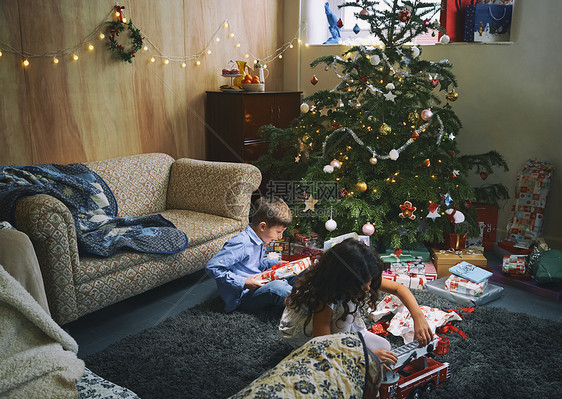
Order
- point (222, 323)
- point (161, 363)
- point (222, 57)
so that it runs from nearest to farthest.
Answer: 1. point (161, 363)
2. point (222, 323)
3. point (222, 57)

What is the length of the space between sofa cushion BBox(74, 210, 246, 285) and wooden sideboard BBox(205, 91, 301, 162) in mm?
946

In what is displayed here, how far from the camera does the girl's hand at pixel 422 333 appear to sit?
2016 mm

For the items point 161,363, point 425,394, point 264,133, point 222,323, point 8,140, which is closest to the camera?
point 425,394

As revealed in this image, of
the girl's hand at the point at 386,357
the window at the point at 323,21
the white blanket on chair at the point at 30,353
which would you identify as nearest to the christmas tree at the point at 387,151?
the window at the point at 323,21

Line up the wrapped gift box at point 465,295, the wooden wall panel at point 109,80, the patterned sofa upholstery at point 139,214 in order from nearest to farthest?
the patterned sofa upholstery at point 139,214
the wrapped gift box at point 465,295
the wooden wall panel at point 109,80

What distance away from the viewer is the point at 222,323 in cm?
263

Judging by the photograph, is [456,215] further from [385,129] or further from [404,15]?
[404,15]

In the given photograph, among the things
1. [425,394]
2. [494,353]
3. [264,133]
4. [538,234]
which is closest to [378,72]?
[264,133]

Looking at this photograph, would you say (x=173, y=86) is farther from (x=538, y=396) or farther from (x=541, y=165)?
(x=538, y=396)

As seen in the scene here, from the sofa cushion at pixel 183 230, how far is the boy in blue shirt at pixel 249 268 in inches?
13.7

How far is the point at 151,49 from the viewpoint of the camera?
12.6 ft

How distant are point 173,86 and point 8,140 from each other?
4.54 feet

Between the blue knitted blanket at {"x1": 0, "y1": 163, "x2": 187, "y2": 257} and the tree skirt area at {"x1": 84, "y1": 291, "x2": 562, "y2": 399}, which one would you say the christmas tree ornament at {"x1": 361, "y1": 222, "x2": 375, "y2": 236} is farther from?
the blue knitted blanket at {"x1": 0, "y1": 163, "x2": 187, "y2": 257}

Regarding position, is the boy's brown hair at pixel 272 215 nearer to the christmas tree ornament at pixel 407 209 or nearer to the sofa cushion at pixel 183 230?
the sofa cushion at pixel 183 230
